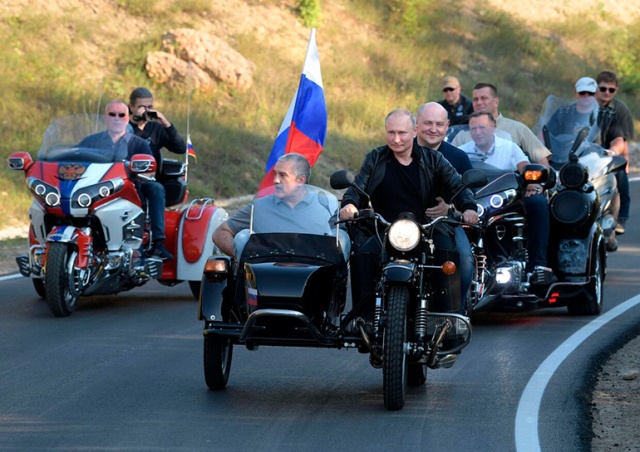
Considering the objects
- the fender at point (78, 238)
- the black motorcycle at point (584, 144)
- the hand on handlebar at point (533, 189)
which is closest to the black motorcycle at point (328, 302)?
the fender at point (78, 238)

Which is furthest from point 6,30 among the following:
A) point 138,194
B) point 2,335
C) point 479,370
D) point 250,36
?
point 479,370

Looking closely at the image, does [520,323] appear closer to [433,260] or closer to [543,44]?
[433,260]

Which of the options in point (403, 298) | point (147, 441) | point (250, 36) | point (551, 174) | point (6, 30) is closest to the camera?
point (147, 441)

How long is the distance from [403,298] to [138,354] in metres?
2.89

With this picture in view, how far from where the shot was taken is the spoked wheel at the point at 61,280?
11617 mm

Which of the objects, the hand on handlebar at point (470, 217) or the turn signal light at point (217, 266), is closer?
the turn signal light at point (217, 266)

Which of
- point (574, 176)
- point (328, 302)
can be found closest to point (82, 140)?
point (574, 176)

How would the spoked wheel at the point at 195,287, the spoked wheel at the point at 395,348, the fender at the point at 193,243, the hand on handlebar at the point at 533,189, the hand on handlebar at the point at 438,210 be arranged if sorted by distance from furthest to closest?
the spoked wheel at the point at 195,287, the fender at the point at 193,243, the hand on handlebar at the point at 533,189, the hand on handlebar at the point at 438,210, the spoked wheel at the point at 395,348

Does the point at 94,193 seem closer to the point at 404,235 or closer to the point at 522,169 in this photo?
the point at 522,169

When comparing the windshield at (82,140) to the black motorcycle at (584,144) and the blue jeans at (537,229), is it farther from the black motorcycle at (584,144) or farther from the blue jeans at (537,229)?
the black motorcycle at (584,144)

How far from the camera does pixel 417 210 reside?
891 centimetres

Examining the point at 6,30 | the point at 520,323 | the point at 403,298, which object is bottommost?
the point at 520,323

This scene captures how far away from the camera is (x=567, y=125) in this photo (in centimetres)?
1452

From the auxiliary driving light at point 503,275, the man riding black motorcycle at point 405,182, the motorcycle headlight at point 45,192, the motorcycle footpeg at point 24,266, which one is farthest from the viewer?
the motorcycle footpeg at point 24,266
